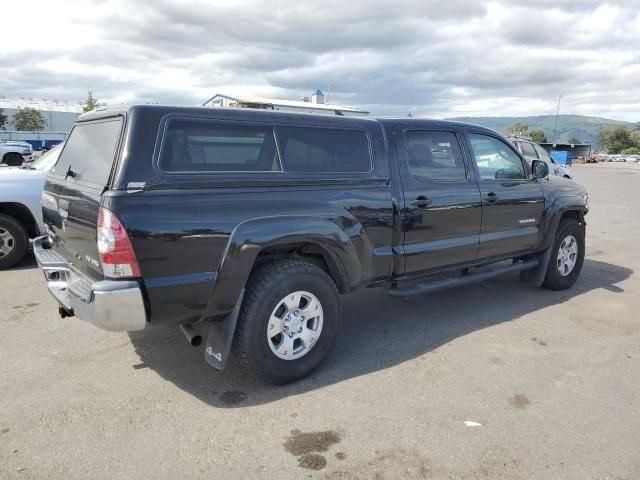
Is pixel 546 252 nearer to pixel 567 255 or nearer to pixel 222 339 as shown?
pixel 567 255

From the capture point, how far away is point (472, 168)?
4.90m

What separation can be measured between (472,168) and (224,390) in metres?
3.03

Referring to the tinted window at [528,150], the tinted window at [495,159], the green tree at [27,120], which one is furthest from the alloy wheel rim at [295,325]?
the green tree at [27,120]

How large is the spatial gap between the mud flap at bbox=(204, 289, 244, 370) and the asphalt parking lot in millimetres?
289

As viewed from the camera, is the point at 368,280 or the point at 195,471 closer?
the point at 195,471

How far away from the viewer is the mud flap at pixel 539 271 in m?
5.80

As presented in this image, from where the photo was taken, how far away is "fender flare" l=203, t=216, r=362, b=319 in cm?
326

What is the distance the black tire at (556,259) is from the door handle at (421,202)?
2.25 metres

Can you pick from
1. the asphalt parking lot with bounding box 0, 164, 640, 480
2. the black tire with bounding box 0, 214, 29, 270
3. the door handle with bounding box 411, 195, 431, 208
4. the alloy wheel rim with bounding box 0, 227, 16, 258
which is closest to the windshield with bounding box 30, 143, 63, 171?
the black tire with bounding box 0, 214, 29, 270

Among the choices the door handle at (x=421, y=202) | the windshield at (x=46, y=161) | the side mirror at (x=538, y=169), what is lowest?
the door handle at (x=421, y=202)

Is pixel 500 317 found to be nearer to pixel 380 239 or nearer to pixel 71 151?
pixel 380 239

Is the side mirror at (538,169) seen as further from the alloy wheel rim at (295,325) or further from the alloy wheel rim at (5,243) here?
the alloy wheel rim at (5,243)

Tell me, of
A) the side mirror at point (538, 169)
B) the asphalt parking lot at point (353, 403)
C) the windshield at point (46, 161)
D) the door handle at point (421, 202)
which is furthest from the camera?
the windshield at point (46, 161)

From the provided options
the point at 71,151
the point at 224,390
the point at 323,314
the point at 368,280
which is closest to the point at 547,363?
the point at 368,280
